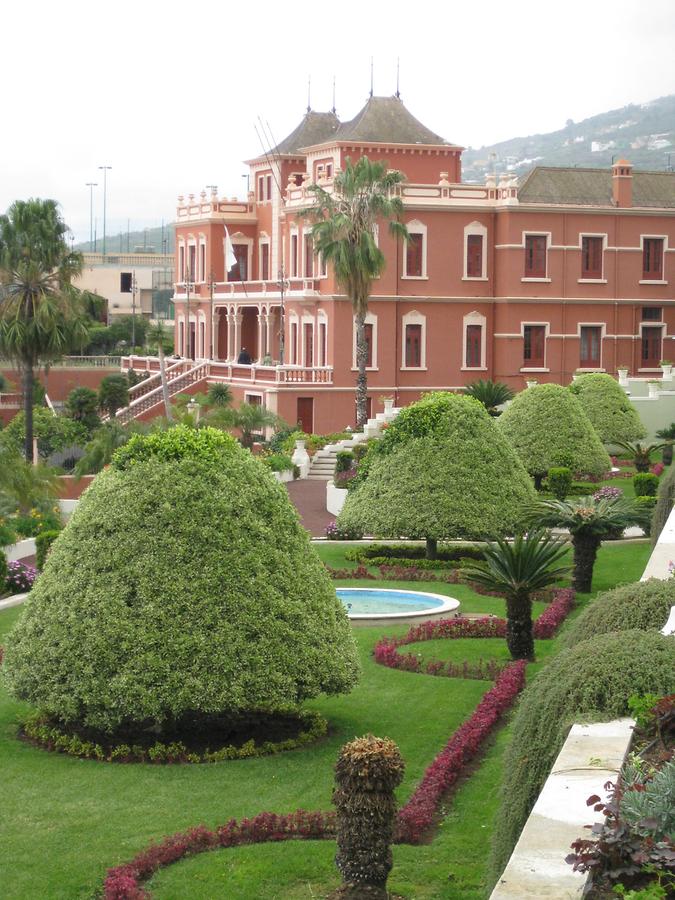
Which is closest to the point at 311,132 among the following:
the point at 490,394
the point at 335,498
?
the point at 490,394

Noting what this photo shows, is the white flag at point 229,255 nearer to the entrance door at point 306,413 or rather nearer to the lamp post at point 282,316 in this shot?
the lamp post at point 282,316

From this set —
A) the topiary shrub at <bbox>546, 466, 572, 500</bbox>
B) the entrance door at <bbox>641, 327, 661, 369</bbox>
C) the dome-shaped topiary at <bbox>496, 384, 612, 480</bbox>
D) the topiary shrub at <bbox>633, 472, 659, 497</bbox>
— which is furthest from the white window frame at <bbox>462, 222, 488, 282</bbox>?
the topiary shrub at <bbox>633, 472, 659, 497</bbox>

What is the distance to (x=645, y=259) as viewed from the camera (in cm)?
5447

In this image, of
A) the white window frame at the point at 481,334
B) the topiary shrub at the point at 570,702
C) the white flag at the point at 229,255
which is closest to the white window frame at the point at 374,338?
the white window frame at the point at 481,334

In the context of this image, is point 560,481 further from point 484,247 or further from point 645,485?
point 484,247

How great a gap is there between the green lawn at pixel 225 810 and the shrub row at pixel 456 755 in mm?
156

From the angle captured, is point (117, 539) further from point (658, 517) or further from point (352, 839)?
point (658, 517)

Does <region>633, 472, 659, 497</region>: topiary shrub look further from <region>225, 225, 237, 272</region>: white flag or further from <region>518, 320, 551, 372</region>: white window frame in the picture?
<region>225, 225, 237, 272</region>: white flag

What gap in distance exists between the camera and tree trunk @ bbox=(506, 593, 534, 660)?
18297 millimetres

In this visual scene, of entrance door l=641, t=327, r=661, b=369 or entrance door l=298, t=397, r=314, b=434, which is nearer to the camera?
entrance door l=298, t=397, r=314, b=434

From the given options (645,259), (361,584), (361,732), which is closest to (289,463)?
(361,584)

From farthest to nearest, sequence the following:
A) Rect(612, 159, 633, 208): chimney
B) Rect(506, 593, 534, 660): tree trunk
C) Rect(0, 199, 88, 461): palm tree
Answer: Rect(612, 159, 633, 208): chimney
Rect(0, 199, 88, 461): palm tree
Rect(506, 593, 534, 660): tree trunk

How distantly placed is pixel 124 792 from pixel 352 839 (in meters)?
3.62

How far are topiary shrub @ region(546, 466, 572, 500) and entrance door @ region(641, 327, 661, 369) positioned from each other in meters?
23.3
